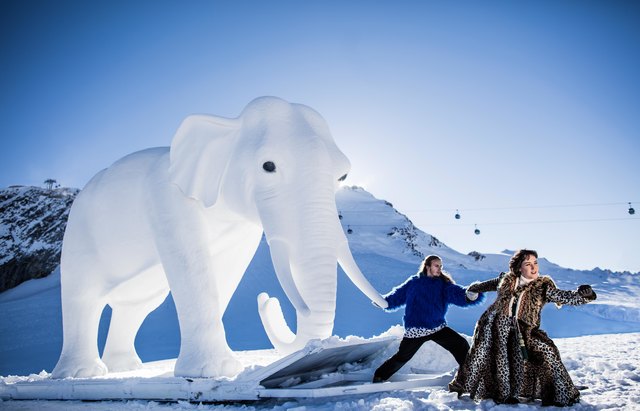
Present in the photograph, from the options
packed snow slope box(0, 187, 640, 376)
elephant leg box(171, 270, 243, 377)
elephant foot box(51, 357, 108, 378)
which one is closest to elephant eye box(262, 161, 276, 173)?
elephant leg box(171, 270, 243, 377)

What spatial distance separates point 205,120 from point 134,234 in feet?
4.32

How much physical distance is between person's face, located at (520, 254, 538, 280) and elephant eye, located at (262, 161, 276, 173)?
219cm

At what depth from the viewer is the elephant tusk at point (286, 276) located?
3.74m

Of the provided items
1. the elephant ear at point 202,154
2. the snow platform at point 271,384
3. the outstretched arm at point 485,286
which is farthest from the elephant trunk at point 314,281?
the elephant ear at point 202,154

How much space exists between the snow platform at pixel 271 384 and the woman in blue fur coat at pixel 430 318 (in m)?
0.17

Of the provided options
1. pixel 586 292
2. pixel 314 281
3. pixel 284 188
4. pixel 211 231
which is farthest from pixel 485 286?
pixel 211 231

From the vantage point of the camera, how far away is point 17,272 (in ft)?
73.6

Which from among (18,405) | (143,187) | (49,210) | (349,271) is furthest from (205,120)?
(49,210)

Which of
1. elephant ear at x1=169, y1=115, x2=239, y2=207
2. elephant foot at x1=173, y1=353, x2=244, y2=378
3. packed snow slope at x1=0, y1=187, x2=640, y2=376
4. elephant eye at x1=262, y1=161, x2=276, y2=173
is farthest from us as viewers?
packed snow slope at x1=0, y1=187, x2=640, y2=376

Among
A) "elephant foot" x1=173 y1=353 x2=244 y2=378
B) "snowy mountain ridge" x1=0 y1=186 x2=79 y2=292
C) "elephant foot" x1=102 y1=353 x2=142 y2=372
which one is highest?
"snowy mountain ridge" x1=0 y1=186 x2=79 y2=292

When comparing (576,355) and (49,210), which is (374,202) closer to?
(49,210)

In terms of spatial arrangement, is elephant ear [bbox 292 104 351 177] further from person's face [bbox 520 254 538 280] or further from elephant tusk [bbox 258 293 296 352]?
person's face [bbox 520 254 538 280]

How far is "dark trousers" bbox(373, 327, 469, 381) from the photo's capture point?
3.56m

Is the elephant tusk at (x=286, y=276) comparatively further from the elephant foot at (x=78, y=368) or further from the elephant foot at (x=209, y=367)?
the elephant foot at (x=78, y=368)
